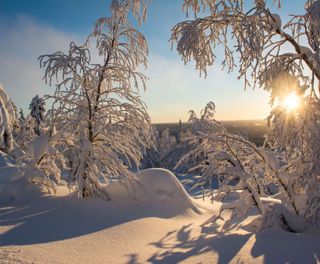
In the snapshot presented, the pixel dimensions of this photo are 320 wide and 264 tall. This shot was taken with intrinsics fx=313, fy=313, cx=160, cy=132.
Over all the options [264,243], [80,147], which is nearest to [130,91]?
[80,147]

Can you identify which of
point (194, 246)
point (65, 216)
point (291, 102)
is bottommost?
point (194, 246)

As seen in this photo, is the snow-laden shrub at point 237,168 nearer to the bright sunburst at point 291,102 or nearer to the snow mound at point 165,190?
the snow mound at point 165,190

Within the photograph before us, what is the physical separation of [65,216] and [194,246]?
10.2 feet

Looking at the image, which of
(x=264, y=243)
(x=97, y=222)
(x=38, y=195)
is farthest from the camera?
(x=38, y=195)

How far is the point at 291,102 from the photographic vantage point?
19.2ft

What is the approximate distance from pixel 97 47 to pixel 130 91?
1.46 metres

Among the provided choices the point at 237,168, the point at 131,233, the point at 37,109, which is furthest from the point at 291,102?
the point at 37,109

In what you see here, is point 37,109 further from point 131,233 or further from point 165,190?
point 131,233

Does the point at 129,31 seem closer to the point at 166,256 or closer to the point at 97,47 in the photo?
the point at 97,47

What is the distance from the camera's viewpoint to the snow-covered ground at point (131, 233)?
15.9 feet

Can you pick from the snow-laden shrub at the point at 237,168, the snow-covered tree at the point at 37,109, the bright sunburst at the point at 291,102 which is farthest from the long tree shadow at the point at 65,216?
the snow-covered tree at the point at 37,109

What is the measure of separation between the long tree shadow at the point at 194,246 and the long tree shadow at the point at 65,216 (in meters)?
1.33

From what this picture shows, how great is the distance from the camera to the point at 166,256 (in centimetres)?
510

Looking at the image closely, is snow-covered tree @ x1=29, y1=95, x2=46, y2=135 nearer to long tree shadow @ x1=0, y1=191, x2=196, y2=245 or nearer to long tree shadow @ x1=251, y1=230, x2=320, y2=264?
Result: long tree shadow @ x1=0, y1=191, x2=196, y2=245
